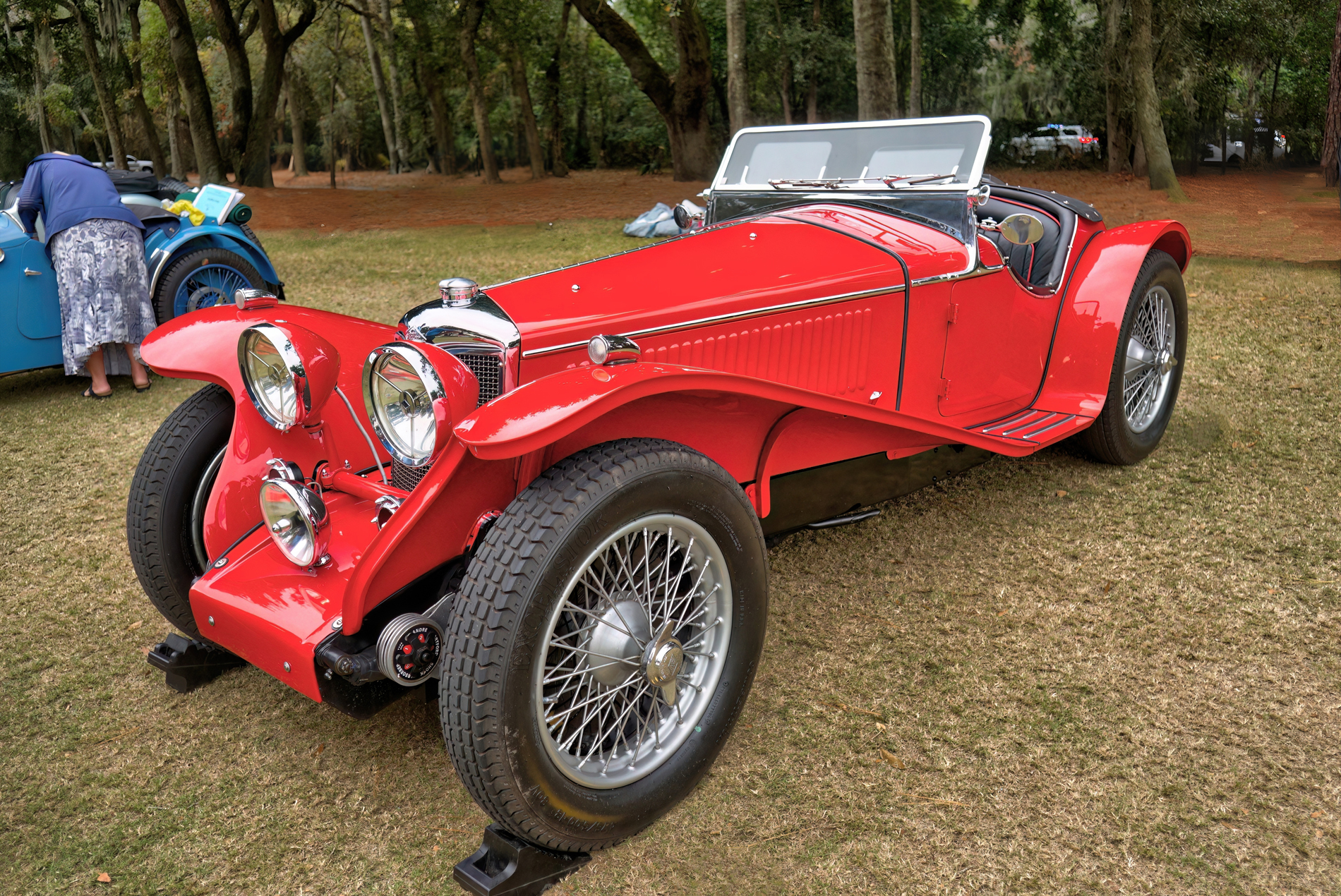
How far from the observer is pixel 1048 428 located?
378 cm

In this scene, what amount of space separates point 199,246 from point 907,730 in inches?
253

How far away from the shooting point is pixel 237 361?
2.83 m

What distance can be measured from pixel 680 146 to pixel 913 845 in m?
17.2

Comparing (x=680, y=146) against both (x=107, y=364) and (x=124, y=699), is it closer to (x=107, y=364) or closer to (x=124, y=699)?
(x=107, y=364)

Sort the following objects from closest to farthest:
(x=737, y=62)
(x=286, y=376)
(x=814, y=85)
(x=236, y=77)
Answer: (x=286, y=376), (x=737, y=62), (x=236, y=77), (x=814, y=85)

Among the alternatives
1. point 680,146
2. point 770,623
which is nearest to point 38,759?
point 770,623

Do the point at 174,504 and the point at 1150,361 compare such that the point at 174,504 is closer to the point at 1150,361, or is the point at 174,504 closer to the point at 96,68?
the point at 1150,361

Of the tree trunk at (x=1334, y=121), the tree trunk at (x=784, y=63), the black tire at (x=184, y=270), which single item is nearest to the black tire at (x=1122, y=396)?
the black tire at (x=184, y=270)

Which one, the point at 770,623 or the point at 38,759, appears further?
the point at 770,623

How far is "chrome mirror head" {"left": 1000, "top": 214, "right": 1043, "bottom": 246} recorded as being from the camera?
3439 millimetres

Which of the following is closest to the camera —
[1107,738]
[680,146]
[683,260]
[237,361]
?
[1107,738]

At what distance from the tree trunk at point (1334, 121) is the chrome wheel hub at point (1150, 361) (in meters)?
8.74

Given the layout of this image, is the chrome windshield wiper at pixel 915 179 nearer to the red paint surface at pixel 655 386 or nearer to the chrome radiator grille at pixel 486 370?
the red paint surface at pixel 655 386

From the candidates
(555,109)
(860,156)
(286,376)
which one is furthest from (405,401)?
(555,109)
